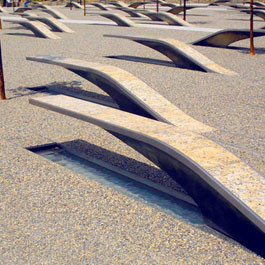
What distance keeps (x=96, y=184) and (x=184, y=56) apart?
826cm

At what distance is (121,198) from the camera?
528 cm

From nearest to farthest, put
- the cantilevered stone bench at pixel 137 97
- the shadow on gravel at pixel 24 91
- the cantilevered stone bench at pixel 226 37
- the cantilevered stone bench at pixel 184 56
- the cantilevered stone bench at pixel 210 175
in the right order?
the cantilevered stone bench at pixel 210 175, the cantilevered stone bench at pixel 137 97, the shadow on gravel at pixel 24 91, the cantilevered stone bench at pixel 184 56, the cantilevered stone bench at pixel 226 37

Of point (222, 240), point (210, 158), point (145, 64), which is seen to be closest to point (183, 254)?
point (222, 240)

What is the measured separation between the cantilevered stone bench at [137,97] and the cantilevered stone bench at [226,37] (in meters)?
8.01

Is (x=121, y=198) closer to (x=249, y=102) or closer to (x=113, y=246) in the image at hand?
(x=113, y=246)

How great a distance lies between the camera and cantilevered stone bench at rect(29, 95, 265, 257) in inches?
161

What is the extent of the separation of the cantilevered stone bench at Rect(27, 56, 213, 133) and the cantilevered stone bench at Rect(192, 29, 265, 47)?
315 inches

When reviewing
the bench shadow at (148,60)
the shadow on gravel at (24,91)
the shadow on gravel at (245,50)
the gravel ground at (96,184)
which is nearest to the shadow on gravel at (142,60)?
the bench shadow at (148,60)

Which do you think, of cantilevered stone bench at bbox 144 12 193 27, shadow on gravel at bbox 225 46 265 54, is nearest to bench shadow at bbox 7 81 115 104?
shadow on gravel at bbox 225 46 265 54

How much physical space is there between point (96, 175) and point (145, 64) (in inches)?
337

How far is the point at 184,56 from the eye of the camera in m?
13.2

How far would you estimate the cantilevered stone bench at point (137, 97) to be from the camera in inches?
302

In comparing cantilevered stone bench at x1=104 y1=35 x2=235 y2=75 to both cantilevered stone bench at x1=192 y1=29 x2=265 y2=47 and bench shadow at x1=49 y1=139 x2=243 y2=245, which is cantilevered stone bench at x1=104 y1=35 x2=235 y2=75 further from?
bench shadow at x1=49 y1=139 x2=243 y2=245

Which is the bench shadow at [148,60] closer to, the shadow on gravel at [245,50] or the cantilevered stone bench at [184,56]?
the cantilevered stone bench at [184,56]
